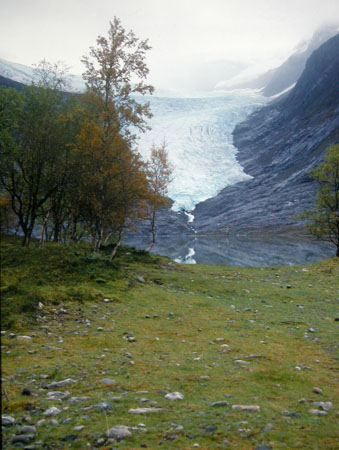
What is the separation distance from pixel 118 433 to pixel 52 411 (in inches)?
46.9

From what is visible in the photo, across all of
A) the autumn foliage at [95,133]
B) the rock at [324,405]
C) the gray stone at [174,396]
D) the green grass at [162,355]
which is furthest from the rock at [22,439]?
the autumn foliage at [95,133]

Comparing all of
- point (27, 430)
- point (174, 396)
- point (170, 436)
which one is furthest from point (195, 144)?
point (27, 430)

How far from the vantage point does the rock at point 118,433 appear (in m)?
4.23

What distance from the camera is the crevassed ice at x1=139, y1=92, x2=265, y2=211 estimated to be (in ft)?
517

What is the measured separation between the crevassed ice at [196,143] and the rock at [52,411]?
486 ft

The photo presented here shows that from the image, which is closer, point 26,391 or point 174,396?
point 26,391

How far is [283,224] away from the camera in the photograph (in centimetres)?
12850

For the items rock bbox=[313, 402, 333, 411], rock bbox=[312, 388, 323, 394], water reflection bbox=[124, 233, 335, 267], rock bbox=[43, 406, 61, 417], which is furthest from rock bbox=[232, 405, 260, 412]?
water reflection bbox=[124, 233, 335, 267]

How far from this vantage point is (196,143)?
6993 inches

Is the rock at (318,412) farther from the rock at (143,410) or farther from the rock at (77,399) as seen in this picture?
the rock at (77,399)

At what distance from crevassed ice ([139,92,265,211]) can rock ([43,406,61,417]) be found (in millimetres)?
148165

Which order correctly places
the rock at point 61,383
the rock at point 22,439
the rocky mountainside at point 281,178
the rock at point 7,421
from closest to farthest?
the rock at point 22,439 → the rock at point 7,421 → the rock at point 61,383 → the rocky mountainside at point 281,178

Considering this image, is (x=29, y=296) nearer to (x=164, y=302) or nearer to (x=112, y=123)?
(x=164, y=302)

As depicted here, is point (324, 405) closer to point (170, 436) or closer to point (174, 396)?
point (174, 396)
